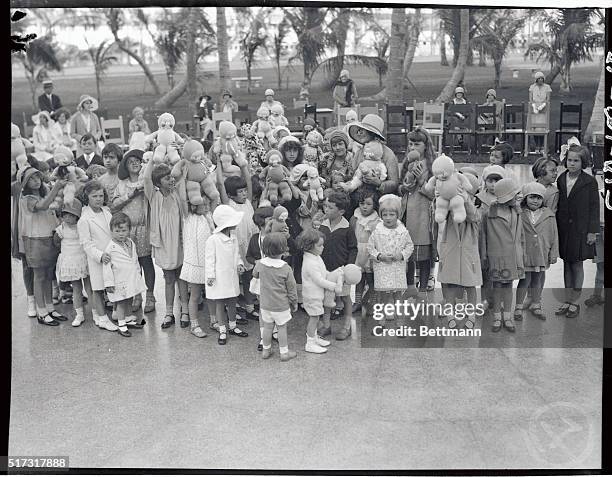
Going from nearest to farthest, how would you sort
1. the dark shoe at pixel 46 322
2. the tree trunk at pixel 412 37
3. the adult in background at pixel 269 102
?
1. the tree trunk at pixel 412 37
2. the adult in background at pixel 269 102
3. the dark shoe at pixel 46 322

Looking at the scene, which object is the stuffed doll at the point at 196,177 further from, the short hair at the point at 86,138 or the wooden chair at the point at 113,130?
the short hair at the point at 86,138

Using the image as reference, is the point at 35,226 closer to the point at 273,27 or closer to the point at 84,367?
the point at 84,367

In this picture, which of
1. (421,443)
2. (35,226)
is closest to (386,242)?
(421,443)

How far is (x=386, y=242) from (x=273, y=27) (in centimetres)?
151

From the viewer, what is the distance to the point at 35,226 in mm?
5230

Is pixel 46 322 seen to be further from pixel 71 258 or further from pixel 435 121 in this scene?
pixel 435 121

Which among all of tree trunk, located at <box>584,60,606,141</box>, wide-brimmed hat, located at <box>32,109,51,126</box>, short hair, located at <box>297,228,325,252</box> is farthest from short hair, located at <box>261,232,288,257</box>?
tree trunk, located at <box>584,60,606,141</box>

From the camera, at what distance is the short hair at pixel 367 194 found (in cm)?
502

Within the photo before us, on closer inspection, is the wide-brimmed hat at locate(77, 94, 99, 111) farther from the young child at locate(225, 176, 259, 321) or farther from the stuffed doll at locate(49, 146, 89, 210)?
the young child at locate(225, 176, 259, 321)

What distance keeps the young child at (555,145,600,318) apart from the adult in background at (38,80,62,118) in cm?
326

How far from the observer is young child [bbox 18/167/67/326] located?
5160 millimetres

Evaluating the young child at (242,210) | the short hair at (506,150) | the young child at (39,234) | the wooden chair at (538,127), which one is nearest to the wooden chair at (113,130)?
the young child at (39,234)

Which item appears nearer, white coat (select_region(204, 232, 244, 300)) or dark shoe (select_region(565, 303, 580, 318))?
white coat (select_region(204, 232, 244, 300))

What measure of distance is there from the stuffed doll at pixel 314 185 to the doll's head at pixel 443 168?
86cm
